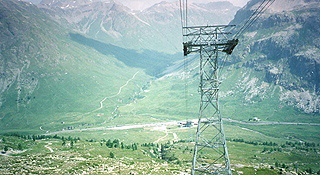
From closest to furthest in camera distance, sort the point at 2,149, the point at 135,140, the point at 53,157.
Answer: the point at 53,157, the point at 2,149, the point at 135,140

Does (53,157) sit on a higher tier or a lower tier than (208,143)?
lower

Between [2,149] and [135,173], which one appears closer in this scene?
[135,173]

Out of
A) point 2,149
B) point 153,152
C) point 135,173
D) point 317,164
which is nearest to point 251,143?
point 317,164

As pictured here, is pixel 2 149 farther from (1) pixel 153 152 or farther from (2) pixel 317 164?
(2) pixel 317 164

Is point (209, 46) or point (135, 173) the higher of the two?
point (209, 46)

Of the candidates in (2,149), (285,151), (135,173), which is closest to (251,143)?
(285,151)

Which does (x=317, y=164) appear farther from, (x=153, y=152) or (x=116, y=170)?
(x=116, y=170)

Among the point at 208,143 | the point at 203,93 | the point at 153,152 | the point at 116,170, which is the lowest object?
the point at 153,152

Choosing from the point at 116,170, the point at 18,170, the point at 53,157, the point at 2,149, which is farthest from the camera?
the point at 2,149

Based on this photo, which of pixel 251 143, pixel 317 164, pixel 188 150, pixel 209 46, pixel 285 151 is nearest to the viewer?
pixel 209 46
